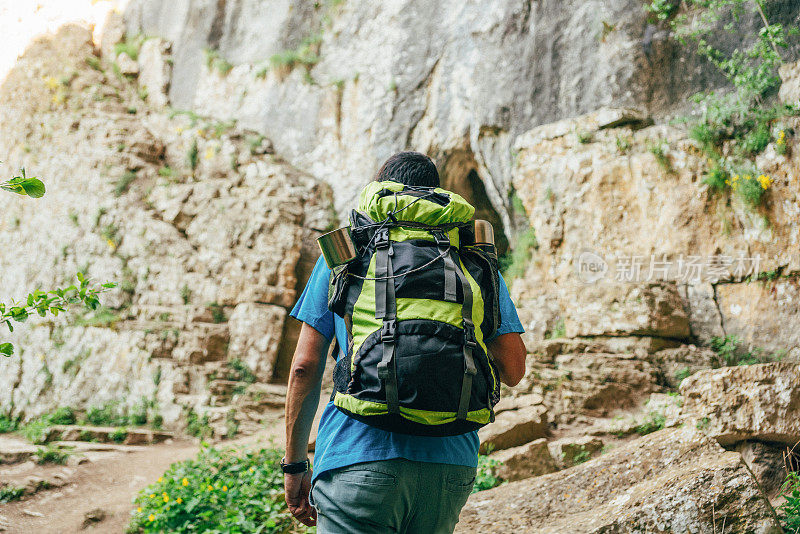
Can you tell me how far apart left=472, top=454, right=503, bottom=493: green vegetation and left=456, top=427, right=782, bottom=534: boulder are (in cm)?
65

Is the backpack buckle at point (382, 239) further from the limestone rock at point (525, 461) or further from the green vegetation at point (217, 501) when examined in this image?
the limestone rock at point (525, 461)

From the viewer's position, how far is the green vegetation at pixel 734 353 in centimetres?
645

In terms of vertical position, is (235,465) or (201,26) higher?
(201,26)

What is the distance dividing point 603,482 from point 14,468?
7.48 m

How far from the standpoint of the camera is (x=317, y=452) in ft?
6.10

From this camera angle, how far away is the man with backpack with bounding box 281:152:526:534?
1.64 metres

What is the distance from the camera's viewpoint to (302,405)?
1.98 meters

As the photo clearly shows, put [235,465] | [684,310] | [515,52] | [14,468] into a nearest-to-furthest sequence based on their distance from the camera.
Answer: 1. [235,465]
2. [684,310]
3. [14,468]
4. [515,52]

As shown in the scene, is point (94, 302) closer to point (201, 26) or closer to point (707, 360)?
point (707, 360)

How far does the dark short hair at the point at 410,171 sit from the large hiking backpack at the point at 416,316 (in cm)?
14

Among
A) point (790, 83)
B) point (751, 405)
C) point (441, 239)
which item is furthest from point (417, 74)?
point (441, 239)

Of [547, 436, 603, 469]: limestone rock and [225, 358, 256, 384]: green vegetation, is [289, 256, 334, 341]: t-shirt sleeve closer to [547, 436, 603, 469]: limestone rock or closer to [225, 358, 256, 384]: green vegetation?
[547, 436, 603, 469]: limestone rock

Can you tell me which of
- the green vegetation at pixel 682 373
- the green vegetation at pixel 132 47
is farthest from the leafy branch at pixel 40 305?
the green vegetation at pixel 132 47

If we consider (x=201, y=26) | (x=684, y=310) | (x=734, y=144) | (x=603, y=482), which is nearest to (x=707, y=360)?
(x=684, y=310)
